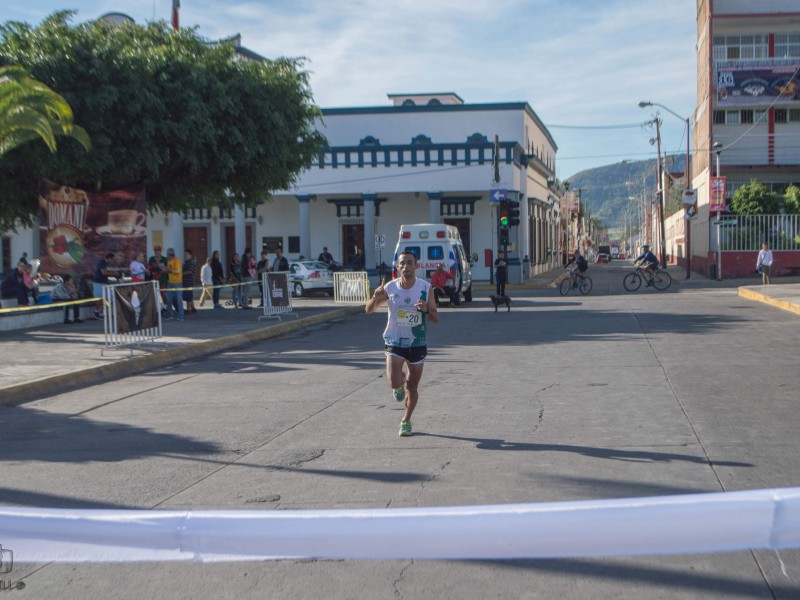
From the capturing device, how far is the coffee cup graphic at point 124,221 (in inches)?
938

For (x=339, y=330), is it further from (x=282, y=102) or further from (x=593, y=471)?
(x=593, y=471)

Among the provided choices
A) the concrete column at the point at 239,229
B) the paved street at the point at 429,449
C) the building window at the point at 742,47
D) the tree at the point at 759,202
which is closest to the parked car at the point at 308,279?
the concrete column at the point at 239,229

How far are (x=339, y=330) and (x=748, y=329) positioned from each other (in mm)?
8840

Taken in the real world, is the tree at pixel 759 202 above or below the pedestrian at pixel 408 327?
above

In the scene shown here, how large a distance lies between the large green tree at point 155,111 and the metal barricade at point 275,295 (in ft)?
10.7

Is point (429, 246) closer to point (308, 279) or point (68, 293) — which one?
point (308, 279)

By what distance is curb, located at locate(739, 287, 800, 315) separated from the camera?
22.1 m

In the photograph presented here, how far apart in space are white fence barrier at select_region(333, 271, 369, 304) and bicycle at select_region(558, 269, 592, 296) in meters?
7.50

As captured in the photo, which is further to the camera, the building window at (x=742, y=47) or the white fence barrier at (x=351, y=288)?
the building window at (x=742, y=47)

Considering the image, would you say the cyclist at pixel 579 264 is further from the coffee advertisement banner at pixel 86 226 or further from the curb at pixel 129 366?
the coffee advertisement banner at pixel 86 226

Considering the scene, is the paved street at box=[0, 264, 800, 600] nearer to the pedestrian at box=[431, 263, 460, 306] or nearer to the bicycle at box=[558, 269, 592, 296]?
the pedestrian at box=[431, 263, 460, 306]

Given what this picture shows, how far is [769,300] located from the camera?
82.0ft

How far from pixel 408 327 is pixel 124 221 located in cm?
1767

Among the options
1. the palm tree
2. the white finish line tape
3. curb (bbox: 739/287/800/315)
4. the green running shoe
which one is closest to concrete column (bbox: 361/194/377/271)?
curb (bbox: 739/287/800/315)
